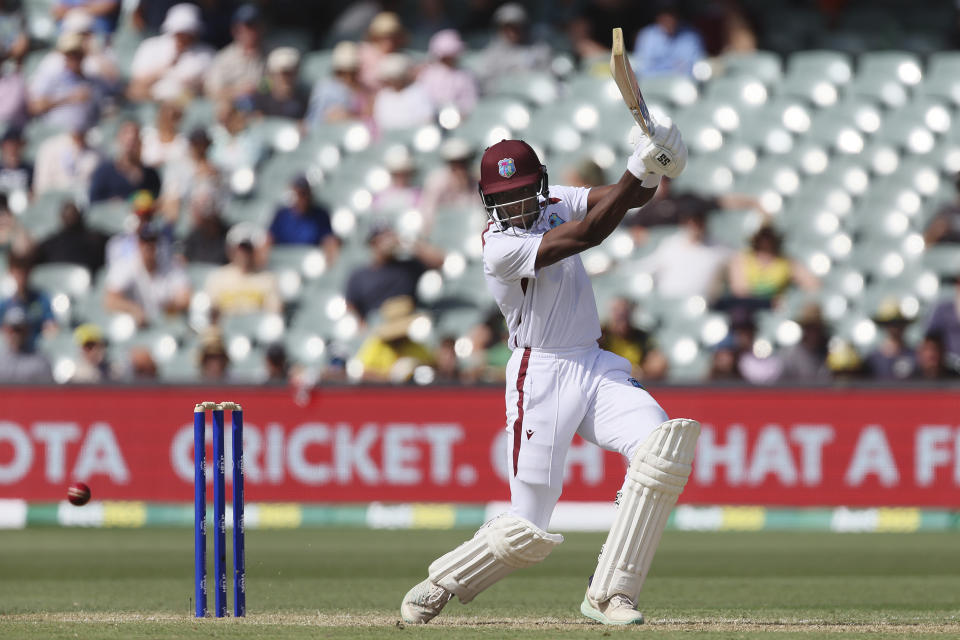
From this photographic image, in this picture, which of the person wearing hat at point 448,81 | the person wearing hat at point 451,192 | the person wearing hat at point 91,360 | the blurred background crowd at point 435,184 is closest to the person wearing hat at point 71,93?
the blurred background crowd at point 435,184

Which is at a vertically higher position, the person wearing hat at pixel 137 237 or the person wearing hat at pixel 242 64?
the person wearing hat at pixel 242 64

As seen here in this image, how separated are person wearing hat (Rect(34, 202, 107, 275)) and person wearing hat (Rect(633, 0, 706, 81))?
4963mm

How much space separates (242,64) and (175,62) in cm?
80

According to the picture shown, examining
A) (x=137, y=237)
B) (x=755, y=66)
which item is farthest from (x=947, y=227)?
(x=137, y=237)

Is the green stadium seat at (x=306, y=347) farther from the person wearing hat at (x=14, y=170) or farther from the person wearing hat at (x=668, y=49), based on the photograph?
the person wearing hat at (x=668, y=49)

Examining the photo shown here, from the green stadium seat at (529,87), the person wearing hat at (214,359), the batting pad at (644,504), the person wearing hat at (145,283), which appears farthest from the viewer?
the green stadium seat at (529,87)

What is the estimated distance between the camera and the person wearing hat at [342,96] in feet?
48.4

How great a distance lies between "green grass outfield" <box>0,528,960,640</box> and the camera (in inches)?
227

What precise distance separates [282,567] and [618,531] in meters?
3.59

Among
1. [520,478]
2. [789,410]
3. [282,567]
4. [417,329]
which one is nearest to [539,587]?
[282,567]

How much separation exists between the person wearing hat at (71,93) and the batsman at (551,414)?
33.2 feet

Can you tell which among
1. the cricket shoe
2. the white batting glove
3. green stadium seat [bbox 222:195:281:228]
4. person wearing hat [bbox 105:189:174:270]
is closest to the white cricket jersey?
the white batting glove

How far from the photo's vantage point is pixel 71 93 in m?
15.3

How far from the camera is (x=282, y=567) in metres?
8.94
